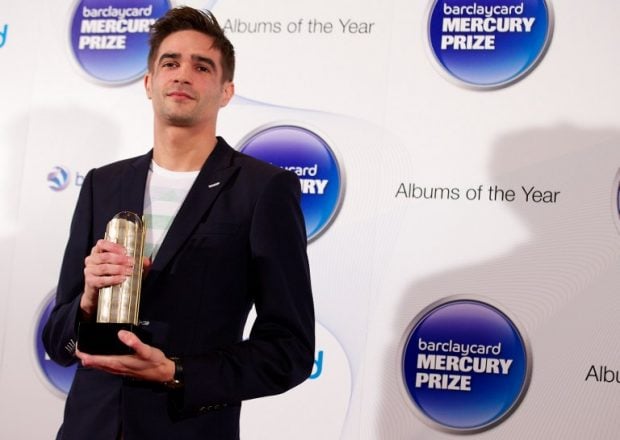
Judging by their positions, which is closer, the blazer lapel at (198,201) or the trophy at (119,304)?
the trophy at (119,304)

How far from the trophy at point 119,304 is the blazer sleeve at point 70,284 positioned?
0.25 m

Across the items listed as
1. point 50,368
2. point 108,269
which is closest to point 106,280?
point 108,269

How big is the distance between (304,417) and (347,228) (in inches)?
28.1

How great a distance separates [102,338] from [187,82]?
801 millimetres

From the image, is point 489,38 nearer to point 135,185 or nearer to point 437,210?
point 437,210

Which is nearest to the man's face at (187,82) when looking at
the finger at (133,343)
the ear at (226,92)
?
the ear at (226,92)


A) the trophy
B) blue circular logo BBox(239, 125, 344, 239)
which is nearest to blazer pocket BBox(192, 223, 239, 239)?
the trophy

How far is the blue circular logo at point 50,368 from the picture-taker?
3326 mm

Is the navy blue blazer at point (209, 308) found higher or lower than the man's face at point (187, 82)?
lower

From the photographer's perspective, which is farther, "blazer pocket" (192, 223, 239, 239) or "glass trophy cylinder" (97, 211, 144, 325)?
"blazer pocket" (192, 223, 239, 239)

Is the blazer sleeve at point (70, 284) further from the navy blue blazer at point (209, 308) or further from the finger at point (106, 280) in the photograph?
the finger at point (106, 280)

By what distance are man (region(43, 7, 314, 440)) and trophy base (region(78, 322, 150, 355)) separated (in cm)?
2

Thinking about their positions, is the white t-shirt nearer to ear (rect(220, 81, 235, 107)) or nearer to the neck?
the neck

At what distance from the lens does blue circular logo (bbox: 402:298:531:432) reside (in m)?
2.87
